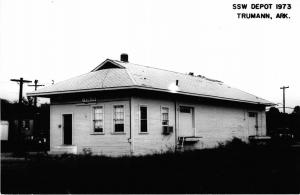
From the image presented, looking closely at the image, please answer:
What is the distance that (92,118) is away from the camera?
63.4 feet

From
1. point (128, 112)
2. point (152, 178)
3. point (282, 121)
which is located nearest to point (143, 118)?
point (128, 112)

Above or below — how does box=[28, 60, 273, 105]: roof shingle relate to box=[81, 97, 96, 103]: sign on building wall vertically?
above

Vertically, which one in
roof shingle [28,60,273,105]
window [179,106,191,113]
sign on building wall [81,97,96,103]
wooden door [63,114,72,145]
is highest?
roof shingle [28,60,273,105]

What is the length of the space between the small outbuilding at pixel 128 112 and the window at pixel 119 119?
5cm

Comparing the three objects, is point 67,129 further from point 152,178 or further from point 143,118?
point 152,178

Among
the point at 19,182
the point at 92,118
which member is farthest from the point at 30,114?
the point at 19,182

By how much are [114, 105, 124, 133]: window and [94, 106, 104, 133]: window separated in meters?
0.82

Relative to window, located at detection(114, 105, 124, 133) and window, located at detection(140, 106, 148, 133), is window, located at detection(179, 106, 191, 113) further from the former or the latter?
window, located at detection(114, 105, 124, 133)

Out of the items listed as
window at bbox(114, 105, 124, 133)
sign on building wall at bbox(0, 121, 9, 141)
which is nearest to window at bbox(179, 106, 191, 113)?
window at bbox(114, 105, 124, 133)

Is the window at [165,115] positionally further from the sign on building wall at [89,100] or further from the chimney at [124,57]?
the chimney at [124,57]

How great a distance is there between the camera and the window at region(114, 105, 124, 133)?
60.8ft

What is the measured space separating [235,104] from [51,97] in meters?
12.4

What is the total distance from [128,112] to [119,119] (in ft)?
2.15

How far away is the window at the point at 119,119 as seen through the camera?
60.8 feet
